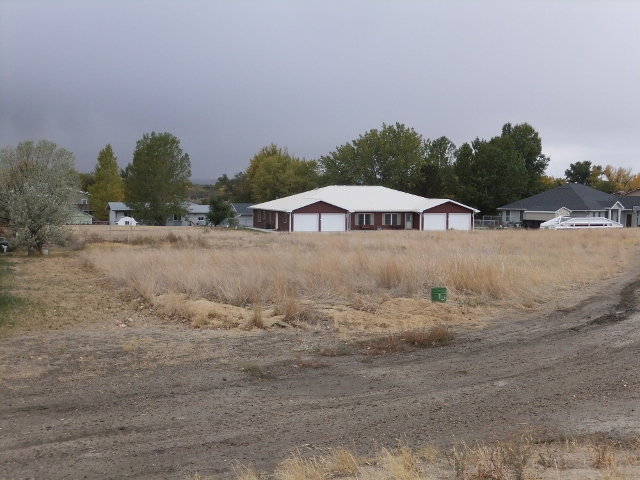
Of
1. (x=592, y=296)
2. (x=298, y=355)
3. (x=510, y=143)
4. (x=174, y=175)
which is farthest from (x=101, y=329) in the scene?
(x=510, y=143)

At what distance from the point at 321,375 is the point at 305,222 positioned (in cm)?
5278

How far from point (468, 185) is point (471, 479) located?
267ft

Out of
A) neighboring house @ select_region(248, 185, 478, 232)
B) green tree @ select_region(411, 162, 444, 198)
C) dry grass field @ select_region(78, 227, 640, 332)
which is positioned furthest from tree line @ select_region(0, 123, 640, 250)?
dry grass field @ select_region(78, 227, 640, 332)

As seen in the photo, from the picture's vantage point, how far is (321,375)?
380 inches

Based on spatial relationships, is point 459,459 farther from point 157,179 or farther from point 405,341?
point 157,179

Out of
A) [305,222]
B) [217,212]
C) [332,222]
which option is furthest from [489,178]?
[217,212]

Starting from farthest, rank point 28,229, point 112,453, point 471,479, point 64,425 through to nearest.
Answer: point 28,229 < point 64,425 < point 112,453 < point 471,479

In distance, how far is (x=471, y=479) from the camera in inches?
225

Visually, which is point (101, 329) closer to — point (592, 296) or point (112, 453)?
point (112, 453)

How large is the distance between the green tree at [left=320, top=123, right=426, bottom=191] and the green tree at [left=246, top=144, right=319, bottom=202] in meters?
4.37

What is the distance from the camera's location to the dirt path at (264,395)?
6.79m

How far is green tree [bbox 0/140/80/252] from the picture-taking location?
30.7 metres

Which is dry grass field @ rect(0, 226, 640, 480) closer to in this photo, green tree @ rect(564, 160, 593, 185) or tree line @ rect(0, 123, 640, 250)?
tree line @ rect(0, 123, 640, 250)

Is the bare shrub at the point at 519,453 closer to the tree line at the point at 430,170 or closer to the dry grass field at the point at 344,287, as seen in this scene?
the dry grass field at the point at 344,287
